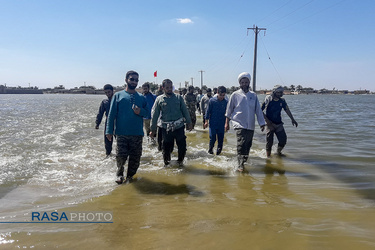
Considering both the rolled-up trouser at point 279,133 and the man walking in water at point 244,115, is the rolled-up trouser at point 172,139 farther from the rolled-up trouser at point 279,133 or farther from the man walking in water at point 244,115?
the rolled-up trouser at point 279,133

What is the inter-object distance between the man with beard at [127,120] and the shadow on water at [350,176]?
3.75 m

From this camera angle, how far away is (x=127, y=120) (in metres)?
4.42

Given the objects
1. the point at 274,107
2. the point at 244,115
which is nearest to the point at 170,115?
the point at 244,115

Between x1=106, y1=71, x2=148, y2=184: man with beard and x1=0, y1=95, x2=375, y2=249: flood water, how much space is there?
1.93 feet

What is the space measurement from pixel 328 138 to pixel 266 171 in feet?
18.5

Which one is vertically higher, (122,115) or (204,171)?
(122,115)

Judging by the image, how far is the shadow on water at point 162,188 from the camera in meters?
4.11

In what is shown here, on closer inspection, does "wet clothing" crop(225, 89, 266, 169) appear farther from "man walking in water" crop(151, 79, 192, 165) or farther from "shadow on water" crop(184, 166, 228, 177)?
"man walking in water" crop(151, 79, 192, 165)

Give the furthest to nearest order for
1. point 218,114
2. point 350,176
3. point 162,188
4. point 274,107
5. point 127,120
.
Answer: point 218,114, point 274,107, point 350,176, point 127,120, point 162,188

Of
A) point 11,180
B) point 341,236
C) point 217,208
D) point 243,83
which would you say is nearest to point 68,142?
point 11,180

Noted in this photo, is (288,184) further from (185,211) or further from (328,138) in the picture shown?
(328,138)

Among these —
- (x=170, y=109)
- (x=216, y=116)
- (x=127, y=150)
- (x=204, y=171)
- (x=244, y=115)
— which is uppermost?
(x=170, y=109)

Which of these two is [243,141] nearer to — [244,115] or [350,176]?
[244,115]

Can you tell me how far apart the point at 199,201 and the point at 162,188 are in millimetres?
855
